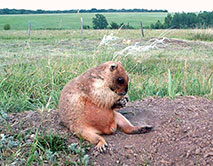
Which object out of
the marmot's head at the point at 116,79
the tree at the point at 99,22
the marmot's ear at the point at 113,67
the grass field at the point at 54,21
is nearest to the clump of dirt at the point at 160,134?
the marmot's head at the point at 116,79

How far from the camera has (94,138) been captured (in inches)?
130

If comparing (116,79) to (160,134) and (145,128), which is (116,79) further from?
(160,134)

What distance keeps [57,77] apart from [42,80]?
273 millimetres

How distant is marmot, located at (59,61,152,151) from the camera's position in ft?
11.1

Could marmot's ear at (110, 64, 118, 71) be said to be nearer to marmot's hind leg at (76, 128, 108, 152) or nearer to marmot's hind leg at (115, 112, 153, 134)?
marmot's hind leg at (115, 112, 153, 134)

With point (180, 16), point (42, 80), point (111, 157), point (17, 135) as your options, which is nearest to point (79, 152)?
point (111, 157)

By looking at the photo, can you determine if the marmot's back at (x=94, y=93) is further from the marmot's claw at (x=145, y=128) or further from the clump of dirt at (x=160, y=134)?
the marmot's claw at (x=145, y=128)

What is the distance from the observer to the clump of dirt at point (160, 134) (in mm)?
3107

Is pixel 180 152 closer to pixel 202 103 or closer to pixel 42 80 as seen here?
pixel 202 103

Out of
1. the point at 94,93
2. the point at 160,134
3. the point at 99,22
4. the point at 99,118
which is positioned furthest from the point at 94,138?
the point at 99,22

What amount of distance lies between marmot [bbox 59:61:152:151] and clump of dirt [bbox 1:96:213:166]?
0.11 meters

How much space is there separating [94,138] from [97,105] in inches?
13.9

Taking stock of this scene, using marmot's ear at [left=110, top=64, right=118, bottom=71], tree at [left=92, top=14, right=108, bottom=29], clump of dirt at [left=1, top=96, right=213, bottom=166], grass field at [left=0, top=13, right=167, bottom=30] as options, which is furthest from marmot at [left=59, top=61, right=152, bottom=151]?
grass field at [left=0, top=13, right=167, bottom=30]

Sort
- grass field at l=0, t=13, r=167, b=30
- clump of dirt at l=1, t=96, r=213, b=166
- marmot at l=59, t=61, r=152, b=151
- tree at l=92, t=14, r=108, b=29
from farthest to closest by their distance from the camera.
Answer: grass field at l=0, t=13, r=167, b=30 → tree at l=92, t=14, r=108, b=29 → marmot at l=59, t=61, r=152, b=151 → clump of dirt at l=1, t=96, r=213, b=166
